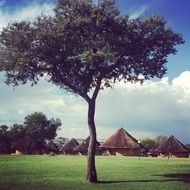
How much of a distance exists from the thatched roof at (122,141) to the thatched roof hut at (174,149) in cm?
1017

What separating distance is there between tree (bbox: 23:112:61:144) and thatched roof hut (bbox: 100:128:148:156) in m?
64.9

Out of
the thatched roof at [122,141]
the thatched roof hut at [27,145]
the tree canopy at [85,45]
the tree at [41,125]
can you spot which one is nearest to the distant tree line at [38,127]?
the tree at [41,125]

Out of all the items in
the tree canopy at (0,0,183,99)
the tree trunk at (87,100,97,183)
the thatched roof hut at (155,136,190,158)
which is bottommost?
the tree trunk at (87,100,97,183)

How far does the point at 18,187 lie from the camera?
75.6 ft

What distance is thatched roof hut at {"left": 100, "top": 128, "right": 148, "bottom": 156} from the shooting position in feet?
342

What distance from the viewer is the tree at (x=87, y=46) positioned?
98.5 feet

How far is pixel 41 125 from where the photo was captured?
Answer: 168375 mm

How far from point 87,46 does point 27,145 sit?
345 ft

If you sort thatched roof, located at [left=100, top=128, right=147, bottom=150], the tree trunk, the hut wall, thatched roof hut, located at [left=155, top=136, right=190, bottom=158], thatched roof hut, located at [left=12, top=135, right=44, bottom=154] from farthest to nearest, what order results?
thatched roof hut, located at [left=12, top=135, right=44, bottom=154]
thatched roof hut, located at [left=155, top=136, right=190, bottom=158]
the hut wall
thatched roof, located at [left=100, top=128, right=147, bottom=150]
the tree trunk

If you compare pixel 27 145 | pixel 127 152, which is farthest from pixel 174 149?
pixel 27 145

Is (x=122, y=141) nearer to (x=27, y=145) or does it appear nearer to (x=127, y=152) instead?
(x=127, y=152)

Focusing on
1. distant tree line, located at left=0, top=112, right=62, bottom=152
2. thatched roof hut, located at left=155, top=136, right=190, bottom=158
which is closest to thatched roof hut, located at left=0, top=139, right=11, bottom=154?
distant tree line, located at left=0, top=112, right=62, bottom=152

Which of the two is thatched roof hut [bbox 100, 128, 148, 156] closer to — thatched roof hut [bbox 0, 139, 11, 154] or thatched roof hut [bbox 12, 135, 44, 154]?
thatched roof hut [bbox 12, 135, 44, 154]

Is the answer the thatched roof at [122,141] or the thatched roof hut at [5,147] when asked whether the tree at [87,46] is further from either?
the thatched roof hut at [5,147]
